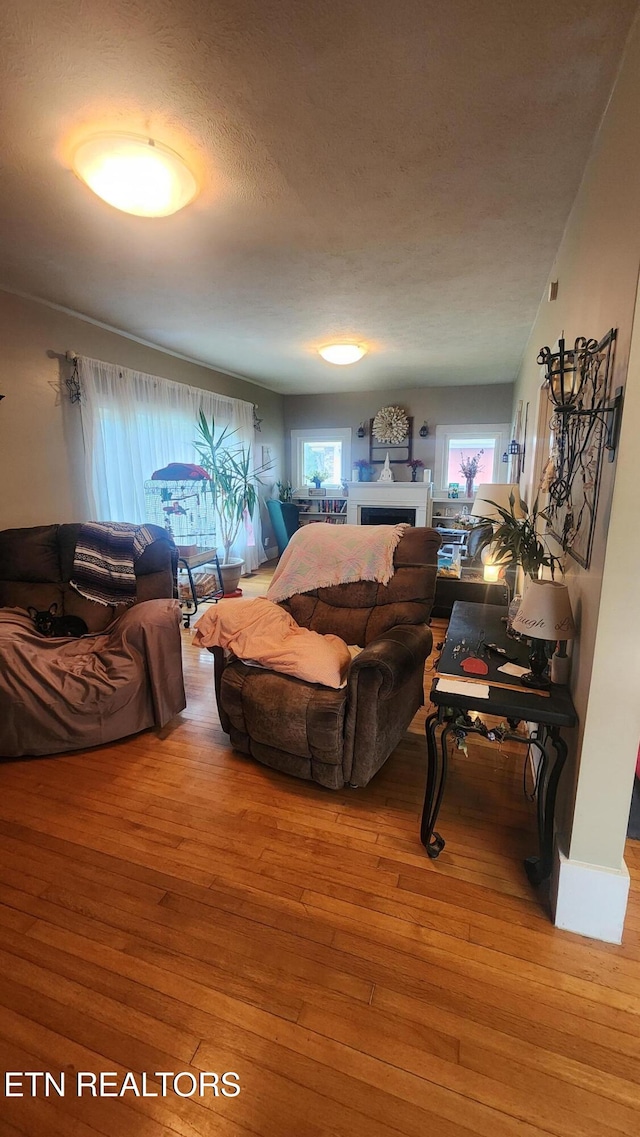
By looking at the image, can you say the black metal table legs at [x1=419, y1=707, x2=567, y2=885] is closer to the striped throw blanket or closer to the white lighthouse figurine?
the striped throw blanket

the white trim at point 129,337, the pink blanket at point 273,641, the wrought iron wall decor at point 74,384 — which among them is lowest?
the pink blanket at point 273,641

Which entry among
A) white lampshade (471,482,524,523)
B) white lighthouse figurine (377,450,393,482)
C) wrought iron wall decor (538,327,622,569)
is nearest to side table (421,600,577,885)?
wrought iron wall decor (538,327,622,569)

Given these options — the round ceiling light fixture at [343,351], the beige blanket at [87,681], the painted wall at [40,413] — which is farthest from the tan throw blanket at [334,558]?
the round ceiling light fixture at [343,351]

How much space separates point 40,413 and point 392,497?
14.1 feet

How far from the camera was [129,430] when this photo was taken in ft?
12.9

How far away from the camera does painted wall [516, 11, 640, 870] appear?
3.68ft

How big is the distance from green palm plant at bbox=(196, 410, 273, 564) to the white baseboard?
418cm

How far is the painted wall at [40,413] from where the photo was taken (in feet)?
9.90

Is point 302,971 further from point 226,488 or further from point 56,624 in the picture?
point 226,488

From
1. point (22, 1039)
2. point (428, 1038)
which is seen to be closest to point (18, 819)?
point (22, 1039)

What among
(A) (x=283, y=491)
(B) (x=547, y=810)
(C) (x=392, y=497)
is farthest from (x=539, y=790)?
(A) (x=283, y=491)

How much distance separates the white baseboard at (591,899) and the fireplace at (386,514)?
5.19m

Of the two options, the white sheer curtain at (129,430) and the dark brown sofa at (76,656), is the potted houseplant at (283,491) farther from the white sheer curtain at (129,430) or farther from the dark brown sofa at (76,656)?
the dark brown sofa at (76,656)

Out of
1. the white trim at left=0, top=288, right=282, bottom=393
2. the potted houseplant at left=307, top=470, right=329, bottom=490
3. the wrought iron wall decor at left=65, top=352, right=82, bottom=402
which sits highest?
the white trim at left=0, top=288, right=282, bottom=393
